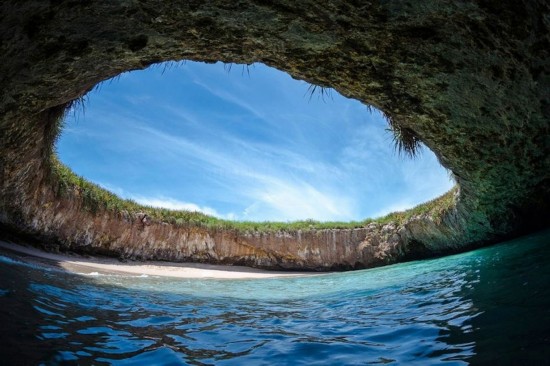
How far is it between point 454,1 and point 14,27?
5540mm

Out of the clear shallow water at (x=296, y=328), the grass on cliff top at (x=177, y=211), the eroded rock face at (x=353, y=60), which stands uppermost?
the eroded rock face at (x=353, y=60)

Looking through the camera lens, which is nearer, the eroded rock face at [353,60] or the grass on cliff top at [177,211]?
the eroded rock face at [353,60]

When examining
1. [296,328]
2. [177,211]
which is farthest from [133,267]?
[296,328]

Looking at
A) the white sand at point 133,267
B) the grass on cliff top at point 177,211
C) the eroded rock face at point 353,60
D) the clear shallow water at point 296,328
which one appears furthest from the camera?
the grass on cliff top at point 177,211

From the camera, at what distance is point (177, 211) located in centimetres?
1686

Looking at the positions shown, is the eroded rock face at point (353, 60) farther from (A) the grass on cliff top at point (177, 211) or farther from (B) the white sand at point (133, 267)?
(A) the grass on cliff top at point (177, 211)

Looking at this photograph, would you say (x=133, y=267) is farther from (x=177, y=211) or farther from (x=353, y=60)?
(x=353, y=60)

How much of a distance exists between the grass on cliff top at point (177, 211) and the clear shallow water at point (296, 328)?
23.0 ft

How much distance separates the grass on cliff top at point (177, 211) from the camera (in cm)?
1238

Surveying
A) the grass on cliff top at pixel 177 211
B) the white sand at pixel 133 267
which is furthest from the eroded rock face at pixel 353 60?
the grass on cliff top at pixel 177 211

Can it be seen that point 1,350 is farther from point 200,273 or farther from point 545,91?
point 200,273

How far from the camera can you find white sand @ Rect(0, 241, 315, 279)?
10.6 m

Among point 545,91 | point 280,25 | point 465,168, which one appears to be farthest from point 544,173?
point 280,25

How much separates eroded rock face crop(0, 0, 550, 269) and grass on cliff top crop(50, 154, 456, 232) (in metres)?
1.91
